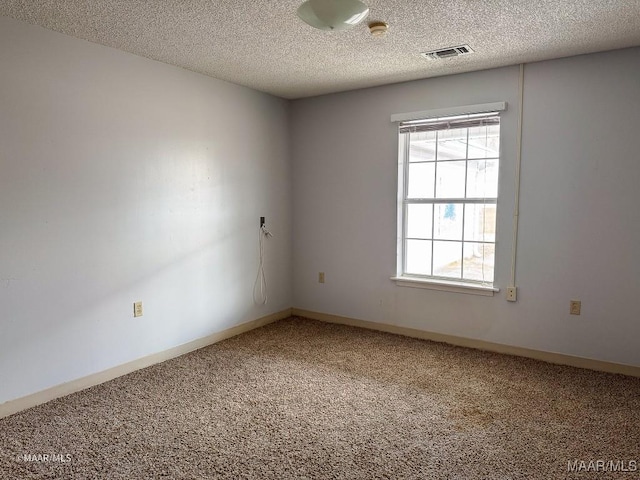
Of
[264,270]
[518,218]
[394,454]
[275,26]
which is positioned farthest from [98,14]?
[518,218]

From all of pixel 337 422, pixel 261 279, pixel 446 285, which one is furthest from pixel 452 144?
pixel 337 422

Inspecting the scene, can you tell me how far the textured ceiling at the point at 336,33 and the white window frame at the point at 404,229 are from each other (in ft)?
1.07

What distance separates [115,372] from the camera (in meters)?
3.11

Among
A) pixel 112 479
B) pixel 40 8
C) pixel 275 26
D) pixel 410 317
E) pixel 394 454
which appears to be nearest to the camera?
pixel 112 479

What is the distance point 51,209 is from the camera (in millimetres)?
2729

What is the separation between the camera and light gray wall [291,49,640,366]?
10.1ft

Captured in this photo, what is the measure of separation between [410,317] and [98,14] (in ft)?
10.9

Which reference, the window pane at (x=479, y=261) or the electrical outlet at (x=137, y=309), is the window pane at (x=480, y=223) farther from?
the electrical outlet at (x=137, y=309)

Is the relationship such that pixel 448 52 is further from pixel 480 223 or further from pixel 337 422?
pixel 337 422

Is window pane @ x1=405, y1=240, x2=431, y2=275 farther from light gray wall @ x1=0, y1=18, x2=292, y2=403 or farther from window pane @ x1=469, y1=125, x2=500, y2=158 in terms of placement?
light gray wall @ x1=0, y1=18, x2=292, y2=403

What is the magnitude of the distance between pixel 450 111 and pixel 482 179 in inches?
25.2

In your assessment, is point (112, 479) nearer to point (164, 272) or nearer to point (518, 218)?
point (164, 272)

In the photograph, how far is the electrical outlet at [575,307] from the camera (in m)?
3.26

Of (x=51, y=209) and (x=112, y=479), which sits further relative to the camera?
(x=51, y=209)
